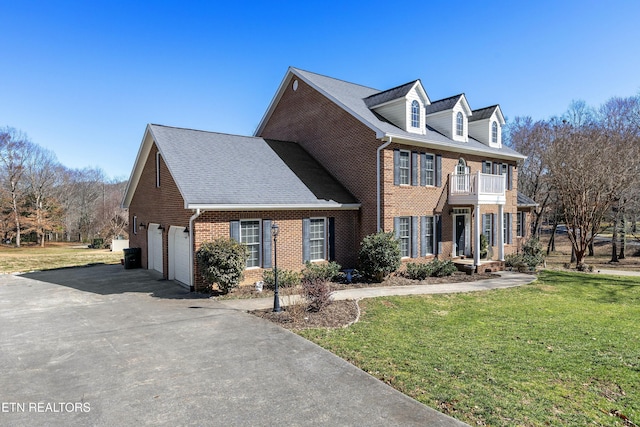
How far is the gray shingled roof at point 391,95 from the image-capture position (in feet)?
55.7

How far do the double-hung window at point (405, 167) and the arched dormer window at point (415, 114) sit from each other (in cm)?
177

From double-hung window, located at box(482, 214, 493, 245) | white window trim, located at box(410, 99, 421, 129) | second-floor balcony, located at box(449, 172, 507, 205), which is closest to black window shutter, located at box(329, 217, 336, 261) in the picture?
white window trim, located at box(410, 99, 421, 129)

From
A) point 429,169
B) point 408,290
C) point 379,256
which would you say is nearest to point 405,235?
point 379,256

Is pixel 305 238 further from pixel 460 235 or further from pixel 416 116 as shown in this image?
pixel 460 235

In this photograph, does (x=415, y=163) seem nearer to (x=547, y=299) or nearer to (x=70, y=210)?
(x=547, y=299)

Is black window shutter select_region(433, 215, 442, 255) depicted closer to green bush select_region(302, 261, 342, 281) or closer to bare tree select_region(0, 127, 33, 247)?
green bush select_region(302, 261, 342, 281)

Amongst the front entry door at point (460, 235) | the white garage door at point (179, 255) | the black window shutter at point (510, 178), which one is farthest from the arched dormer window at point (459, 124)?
the white garage door at point (179, 255)

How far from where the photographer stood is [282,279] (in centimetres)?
1310

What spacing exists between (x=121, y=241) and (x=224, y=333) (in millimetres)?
29677

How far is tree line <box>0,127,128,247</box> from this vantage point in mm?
39622

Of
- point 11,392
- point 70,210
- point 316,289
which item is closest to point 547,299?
point 316,289

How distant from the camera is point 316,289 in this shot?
32.1ft

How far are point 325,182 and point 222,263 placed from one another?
6.99 m

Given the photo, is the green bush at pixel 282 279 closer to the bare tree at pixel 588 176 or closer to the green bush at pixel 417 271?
the green bush at pixel 417 271
